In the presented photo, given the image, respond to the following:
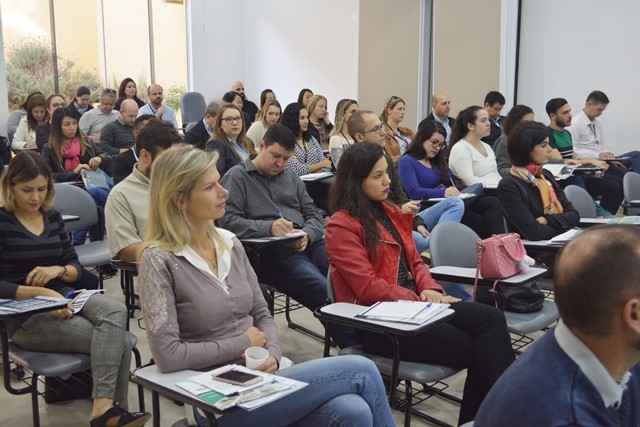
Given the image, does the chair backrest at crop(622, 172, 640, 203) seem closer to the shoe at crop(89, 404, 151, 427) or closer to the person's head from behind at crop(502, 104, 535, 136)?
the person's head from behind at crop(502, 104, 535, 136)

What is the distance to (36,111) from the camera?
716 centimetres

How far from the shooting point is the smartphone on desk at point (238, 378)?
5.49 feet

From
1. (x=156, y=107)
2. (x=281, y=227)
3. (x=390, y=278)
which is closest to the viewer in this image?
(x=390, y=278)

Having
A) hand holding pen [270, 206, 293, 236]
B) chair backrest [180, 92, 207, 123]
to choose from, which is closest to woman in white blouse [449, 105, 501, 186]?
hand holding pen [270, 206, 293, 236]

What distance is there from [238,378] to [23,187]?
→ 1.56 m

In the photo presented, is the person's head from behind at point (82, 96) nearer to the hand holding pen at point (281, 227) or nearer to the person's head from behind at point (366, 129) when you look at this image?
the person's head from behind at point (366, 129)

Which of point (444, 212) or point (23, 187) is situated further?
point (444, 212)

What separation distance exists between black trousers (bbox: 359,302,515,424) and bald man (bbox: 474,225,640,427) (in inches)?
47.4

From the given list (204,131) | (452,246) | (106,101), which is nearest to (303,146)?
(204,131)

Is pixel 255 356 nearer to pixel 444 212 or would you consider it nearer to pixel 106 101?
pixel 444 212

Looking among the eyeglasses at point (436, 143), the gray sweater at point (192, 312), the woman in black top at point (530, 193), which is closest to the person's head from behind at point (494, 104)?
the eyeglasses at point (436, 143)

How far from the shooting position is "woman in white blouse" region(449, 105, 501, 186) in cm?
519

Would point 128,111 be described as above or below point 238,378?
above

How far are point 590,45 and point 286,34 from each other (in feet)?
17.9
